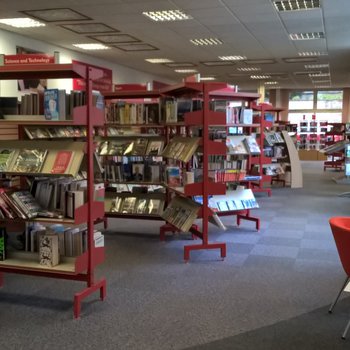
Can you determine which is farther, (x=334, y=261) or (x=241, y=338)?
(x=334, y=261)

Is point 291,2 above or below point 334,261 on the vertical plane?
above

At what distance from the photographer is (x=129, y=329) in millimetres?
3422

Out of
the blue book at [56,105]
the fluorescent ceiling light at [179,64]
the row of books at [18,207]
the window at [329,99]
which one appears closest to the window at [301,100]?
the window at [329,99]

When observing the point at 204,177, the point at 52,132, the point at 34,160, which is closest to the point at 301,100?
the point at 52,132

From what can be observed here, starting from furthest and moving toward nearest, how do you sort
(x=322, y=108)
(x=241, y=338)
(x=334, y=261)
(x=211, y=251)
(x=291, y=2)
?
(x=322, y=108), (x=291, y=2), (x=211, y=251), (x=334, y=261), (x=241, y=338)

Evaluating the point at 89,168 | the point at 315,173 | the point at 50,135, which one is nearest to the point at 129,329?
the point at 89,168

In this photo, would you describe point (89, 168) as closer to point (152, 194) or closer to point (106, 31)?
point (152, 194)

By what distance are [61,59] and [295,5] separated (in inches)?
240

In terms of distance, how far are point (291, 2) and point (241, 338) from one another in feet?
18.9

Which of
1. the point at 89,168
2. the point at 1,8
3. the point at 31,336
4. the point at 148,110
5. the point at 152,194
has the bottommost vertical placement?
the point at 31,336

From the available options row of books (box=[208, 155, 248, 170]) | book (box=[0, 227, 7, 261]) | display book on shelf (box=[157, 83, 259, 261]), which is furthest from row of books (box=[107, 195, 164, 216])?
book (box=[0, 227, 7, 261])

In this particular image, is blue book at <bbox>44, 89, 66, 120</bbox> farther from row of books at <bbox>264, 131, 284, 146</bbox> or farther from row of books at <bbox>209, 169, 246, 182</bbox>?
row of books at <bbox>264, 131, 284, 146</bbox>

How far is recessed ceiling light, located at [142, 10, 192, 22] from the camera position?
794 centimetres

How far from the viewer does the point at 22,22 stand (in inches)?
342
